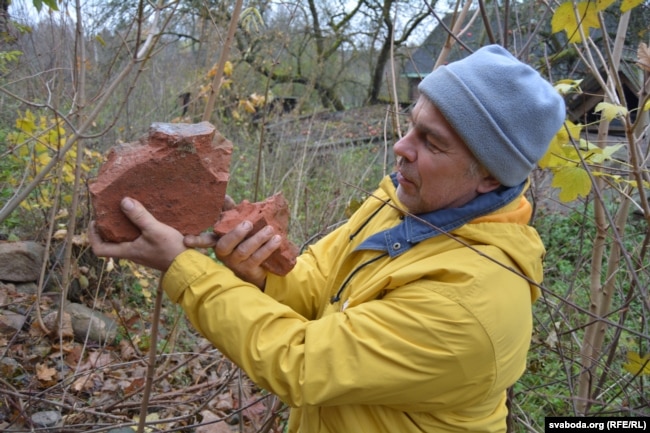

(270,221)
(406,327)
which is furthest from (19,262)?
(406,327)

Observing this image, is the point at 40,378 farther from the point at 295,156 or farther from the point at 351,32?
the point at 351,32

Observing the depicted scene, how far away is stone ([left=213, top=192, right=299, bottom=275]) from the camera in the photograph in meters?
1.55

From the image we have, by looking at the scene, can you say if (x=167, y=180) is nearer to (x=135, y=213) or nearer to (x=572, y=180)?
(x=135, y=213)

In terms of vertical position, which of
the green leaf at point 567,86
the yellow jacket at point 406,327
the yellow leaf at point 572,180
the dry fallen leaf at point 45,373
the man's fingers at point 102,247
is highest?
the green leaf at point 567,86

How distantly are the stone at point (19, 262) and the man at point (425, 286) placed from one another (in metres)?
3.34

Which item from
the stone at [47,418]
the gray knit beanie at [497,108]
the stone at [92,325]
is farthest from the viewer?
the stone at [92,325]

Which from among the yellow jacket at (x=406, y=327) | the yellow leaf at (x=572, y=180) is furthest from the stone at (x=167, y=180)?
the yellow leaf at (x=572, y=180)

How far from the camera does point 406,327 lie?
1.28m

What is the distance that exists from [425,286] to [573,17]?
1152 mm

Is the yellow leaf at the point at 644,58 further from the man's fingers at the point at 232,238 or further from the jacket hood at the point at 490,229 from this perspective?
the man's fingers at the point at 232,238

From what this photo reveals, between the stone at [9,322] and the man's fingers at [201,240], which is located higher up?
the man's fingers at [201,240]

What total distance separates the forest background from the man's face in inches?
8.2

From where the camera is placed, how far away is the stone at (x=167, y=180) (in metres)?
1.47

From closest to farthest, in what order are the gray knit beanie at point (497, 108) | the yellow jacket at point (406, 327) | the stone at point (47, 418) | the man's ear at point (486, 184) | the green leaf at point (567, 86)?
the yellow jacket at point (406, 327) → the gray knit beanie at point (497, 108) → the man's ear at point (486, 184) → the green leaf at point (567, 86) → the stone at point (47, 418)
